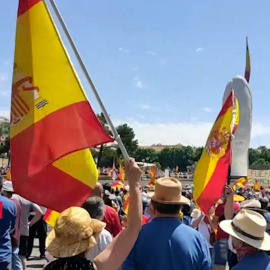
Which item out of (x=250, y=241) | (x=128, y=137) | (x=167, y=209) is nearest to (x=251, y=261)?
(x=250, y=241)

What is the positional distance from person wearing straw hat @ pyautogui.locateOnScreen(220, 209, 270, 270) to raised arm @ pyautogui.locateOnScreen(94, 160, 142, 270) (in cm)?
89

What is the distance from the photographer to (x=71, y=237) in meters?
2.71

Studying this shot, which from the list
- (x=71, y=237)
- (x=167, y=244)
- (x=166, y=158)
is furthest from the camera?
(x=166, y=158)

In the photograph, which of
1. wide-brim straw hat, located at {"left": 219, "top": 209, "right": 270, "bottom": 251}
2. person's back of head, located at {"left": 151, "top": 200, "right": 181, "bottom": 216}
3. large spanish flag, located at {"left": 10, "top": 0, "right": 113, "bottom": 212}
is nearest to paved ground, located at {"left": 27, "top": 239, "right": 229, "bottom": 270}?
large spanish flag, located at {"left": 10, "top": 0, "right": 113, "bottom": 212}

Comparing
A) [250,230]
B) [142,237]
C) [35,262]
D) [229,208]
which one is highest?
[250,230]

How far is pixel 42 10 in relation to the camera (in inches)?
147

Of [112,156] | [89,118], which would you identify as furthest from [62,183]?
[112,156]

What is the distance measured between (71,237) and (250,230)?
1.40 metres

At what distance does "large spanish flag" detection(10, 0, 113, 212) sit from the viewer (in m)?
3.59

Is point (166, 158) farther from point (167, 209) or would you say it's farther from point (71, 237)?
point (71, 237)

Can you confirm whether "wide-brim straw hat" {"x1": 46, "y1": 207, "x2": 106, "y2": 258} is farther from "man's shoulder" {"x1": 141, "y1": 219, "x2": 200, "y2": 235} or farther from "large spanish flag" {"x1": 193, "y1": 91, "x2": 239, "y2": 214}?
"large spanish flag" {"x1": 193, "y1": 91, "x2": 239, "y2": 214}

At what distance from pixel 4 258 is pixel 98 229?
2.78m

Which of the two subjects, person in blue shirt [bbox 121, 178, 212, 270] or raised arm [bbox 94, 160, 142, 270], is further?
person in blue shirt [bbox 121, 178, 212, 270]

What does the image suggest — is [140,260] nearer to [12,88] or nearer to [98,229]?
[98,229]
